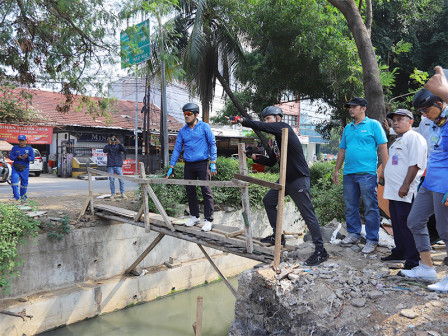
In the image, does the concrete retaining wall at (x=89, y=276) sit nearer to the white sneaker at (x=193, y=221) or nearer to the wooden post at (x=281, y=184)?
the white sneaker at (x=193, y=221)

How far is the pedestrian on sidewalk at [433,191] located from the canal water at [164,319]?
428cm

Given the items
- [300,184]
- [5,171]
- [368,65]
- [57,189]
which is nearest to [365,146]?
[300,184]

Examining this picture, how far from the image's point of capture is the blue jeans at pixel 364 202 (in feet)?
14.1

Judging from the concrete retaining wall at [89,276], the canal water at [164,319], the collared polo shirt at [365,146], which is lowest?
the canal water at [164,319]

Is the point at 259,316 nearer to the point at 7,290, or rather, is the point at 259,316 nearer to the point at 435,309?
the point at 435,309

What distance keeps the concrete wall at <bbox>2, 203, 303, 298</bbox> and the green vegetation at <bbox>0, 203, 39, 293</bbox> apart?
20 centimetres

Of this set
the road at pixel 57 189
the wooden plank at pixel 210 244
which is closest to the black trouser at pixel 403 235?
the wooden plank at pixel 210 244

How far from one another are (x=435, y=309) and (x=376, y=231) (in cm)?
164

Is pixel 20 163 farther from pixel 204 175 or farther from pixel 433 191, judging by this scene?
pixel 433 191

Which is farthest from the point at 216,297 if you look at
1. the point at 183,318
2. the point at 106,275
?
the point at 106,275

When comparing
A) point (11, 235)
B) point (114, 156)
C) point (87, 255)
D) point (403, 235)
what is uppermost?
point (114, 156)

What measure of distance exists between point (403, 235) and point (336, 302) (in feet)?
3.75

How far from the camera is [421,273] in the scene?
10.8 ft

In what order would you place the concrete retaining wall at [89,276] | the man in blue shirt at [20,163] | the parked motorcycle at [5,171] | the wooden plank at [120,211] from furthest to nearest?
the parked motorcycle at [5,171], the man in blue shirt at [20,163], the wooden plank at [120,211], the concrete retaining wall at [89,276]
